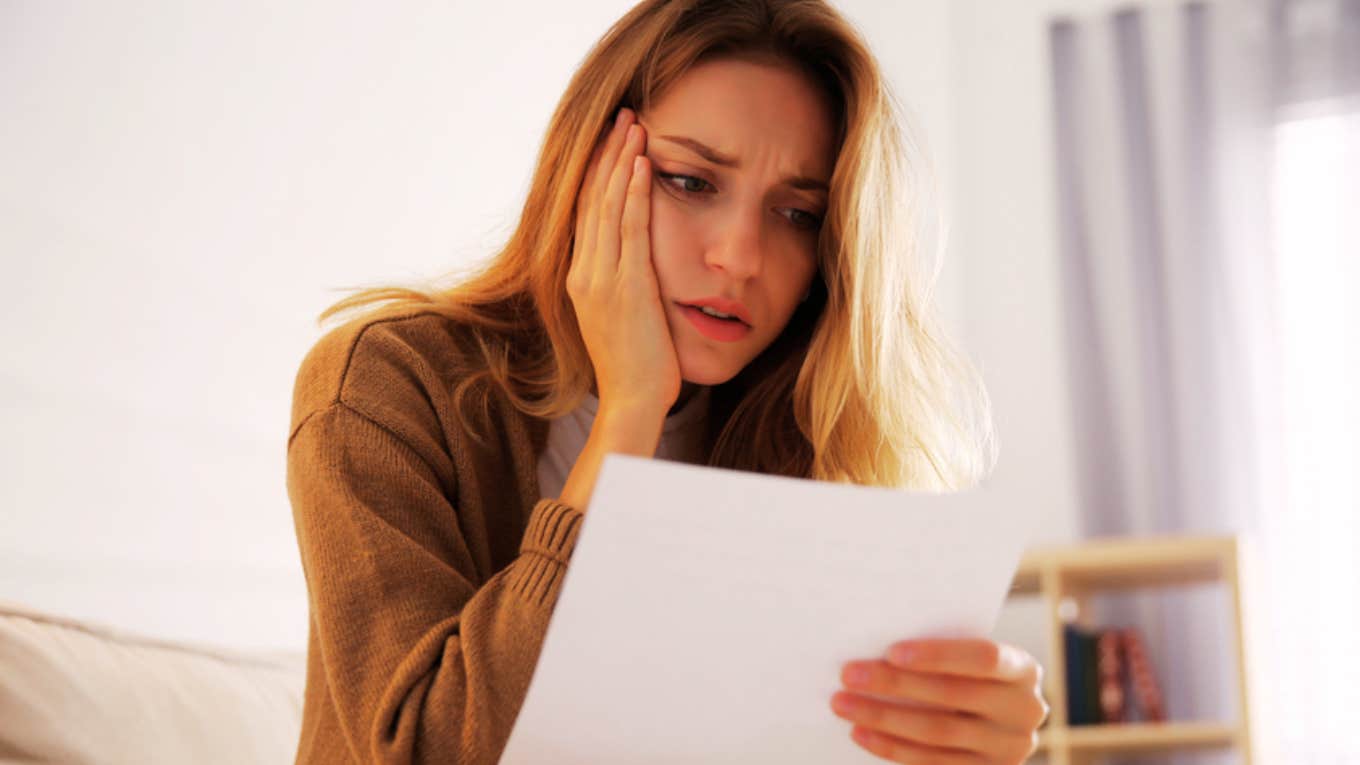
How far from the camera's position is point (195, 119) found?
153 cm

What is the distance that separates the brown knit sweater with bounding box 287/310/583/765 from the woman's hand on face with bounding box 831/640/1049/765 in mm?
201

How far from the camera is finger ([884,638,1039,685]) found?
0.78m

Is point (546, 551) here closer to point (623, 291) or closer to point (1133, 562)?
point (623, 291)

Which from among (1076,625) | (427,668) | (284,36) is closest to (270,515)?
(284,36)

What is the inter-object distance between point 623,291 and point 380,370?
197mm

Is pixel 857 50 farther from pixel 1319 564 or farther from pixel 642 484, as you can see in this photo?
pixel 1319 564

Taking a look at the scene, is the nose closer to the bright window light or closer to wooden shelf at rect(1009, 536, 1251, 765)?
wooden shelf at rect(1009, 536, 1251, 765)

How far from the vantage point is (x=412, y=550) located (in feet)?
2.97

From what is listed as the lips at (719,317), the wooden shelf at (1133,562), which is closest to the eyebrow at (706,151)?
the lips at (719,317)

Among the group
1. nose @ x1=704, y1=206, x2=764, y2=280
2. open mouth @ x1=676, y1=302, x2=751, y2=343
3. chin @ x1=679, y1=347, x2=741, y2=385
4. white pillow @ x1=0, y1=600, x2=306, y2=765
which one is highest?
nose @ x1=704, y1=206, x2=764, y2=280

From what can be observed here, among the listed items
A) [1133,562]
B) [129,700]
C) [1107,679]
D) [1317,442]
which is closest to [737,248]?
[129,700]

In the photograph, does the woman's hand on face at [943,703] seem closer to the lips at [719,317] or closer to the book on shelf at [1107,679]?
the lips at [719,317]

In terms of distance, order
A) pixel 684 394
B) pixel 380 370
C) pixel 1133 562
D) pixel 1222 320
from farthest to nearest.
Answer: pixel 1222 320 < pixel 1133 562 < pixel 684 394 < pixel 380 370

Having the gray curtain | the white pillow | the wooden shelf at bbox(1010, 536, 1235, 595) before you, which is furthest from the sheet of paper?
the gray curtain
